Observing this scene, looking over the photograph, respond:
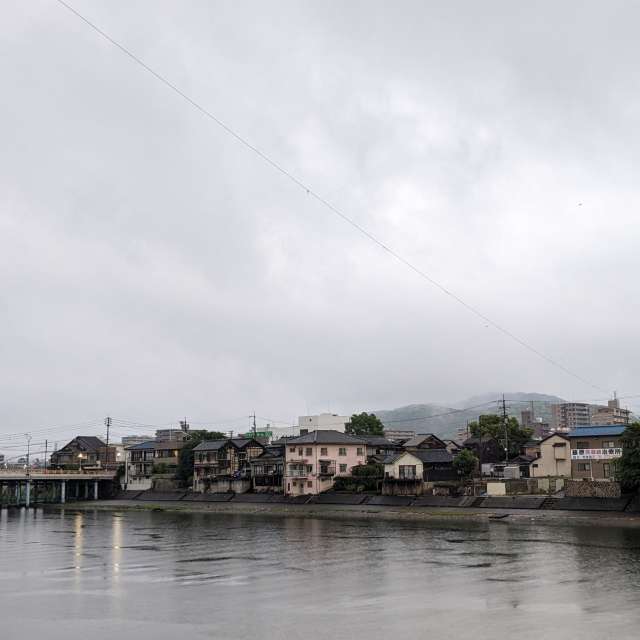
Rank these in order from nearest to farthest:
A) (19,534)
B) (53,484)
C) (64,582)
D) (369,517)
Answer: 1. (64,582)
2. (19,534)
3. (369,517)
4. (53,484)

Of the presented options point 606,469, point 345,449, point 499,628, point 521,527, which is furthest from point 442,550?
point 345,449

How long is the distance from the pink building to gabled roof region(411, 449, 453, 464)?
391 inches

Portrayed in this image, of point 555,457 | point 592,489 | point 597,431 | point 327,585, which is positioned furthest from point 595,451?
point 327,585

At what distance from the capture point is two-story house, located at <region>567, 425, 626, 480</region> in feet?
234

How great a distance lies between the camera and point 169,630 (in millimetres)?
21484

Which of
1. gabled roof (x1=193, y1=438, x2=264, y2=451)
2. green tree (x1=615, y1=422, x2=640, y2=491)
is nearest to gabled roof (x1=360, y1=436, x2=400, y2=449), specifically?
gabled roof (x1=193, y1=438, x2=264, y2=451)

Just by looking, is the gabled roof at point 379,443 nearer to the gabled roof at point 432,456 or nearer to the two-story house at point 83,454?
the gabled roof at point 432,456

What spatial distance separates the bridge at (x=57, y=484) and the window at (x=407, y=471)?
5484 centimetres

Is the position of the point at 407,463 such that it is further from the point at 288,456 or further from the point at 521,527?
the point at 521,527

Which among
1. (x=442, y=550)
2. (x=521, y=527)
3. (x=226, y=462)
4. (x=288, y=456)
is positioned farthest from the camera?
(x=226, y=462)

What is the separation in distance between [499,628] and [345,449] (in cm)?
7151

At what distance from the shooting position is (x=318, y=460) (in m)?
89.7

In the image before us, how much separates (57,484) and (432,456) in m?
71.4

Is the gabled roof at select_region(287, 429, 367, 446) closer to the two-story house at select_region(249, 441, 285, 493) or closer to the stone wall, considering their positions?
the two-story house at select_region(249, 441, 285, 493)
